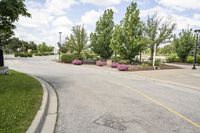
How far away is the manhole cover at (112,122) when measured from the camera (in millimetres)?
6371

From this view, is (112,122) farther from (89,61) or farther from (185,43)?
(185,43)

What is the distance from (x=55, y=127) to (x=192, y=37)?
37.9 m

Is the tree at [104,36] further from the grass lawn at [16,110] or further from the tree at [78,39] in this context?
the grass lawn at [16,110]

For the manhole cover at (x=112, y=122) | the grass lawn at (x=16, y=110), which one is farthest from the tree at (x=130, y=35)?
the manhole cover at (x=112, y=122)

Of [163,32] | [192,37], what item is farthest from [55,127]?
[192,37]

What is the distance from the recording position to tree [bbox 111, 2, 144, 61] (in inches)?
1168

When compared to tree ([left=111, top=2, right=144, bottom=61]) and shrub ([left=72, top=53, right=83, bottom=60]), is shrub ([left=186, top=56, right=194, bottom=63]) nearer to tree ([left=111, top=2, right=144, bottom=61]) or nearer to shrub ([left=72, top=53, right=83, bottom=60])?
tree ([left=111, top=2, right=144, bottom=61])

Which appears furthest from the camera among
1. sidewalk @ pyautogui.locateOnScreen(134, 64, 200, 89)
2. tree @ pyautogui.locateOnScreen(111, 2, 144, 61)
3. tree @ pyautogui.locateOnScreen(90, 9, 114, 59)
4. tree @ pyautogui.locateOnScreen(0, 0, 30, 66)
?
tree @ pyautogui.locateOnScreen(90, 9, 114, 59)

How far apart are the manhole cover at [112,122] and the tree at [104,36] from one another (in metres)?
29.1

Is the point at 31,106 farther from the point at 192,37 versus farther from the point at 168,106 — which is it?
the point at 192,37

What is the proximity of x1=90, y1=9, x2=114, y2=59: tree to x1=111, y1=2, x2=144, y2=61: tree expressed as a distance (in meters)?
5.49

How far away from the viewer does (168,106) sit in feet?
29.7

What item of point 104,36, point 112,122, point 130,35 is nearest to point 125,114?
point 112,122

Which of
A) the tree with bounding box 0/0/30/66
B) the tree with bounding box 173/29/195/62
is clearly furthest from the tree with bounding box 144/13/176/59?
the tree with bounding box 0/0/30/66
